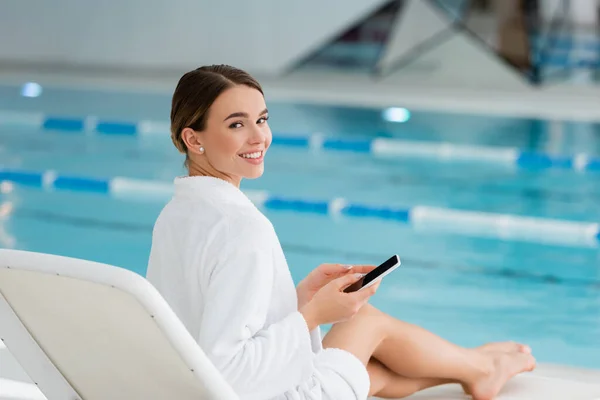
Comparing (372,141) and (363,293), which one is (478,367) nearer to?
(363,293)

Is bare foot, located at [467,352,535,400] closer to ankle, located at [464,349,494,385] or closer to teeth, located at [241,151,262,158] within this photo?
ankle, located at [464,349,494,385]

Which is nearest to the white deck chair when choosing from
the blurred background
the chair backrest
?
the chair backrest

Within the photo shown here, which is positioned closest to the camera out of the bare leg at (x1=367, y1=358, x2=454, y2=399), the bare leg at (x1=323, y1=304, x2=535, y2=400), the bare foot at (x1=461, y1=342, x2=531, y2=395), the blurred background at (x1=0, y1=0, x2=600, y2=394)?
the bare leg at (x1=323, y1=304, x2=535, y2=400)

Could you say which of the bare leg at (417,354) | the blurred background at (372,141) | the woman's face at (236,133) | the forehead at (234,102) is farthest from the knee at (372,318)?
the blurred background at (372,141)

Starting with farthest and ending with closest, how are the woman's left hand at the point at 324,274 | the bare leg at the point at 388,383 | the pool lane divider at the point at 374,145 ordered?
the pool lane divider at the point at 374,145 → the bare leg at the point at 388,383 → the woman's left hand at the point at 324,274

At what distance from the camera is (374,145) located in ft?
29.7

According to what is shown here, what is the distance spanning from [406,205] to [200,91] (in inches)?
198

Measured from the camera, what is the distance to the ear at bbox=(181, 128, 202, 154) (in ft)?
7.45

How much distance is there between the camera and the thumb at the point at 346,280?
7.29ft

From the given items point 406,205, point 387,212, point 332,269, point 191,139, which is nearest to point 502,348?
point 332,269

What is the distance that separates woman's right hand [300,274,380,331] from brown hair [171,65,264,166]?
42 cm

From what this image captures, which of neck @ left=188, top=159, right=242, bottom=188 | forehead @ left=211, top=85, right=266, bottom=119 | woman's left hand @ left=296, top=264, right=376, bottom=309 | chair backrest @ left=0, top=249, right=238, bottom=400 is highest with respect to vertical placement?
forehead @ left=211, top=85, right=266, bottom=119

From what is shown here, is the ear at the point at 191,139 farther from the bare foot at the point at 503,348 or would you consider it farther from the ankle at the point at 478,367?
the bare foot at the point at 503,348

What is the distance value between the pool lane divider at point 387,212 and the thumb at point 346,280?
4.23 m
